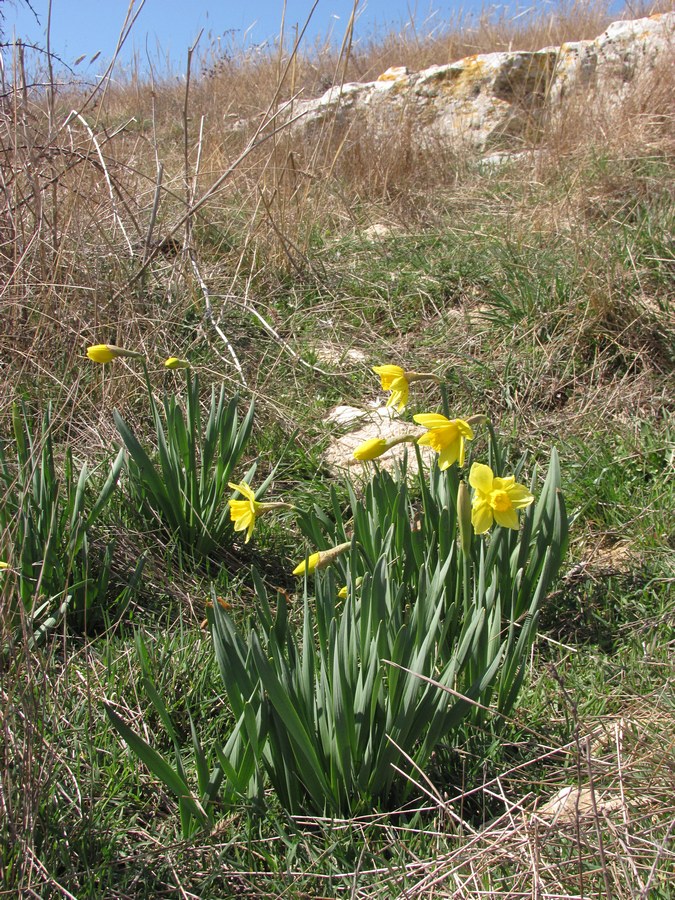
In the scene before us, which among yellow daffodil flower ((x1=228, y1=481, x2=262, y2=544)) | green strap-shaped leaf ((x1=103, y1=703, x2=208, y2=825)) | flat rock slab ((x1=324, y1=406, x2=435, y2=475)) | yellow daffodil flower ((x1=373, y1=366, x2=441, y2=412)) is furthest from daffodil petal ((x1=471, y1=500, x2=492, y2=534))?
flat rock slab ((x1=324, y1=406, x2=435, y2=475))

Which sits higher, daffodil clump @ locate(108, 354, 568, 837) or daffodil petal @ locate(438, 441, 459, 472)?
daffodil petal @ locate(438, 441, 459, 472)

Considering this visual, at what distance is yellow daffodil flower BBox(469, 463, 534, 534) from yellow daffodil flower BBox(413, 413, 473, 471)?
0.08 meters

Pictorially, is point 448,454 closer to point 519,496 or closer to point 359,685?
point 519,496

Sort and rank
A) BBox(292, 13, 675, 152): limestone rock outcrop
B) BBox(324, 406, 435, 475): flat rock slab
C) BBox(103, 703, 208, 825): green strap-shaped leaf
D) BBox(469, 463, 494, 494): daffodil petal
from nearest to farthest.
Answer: BBox(103, 703, 208, 825): green strap-shaped leaf → BBox(469, 463, 494, 494): daffodil petal → BBox(324, 406, 435, 475): flat rock slab → BBox(292, 13, 675, 152): limestone rock outcrop

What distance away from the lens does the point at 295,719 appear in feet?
4.22

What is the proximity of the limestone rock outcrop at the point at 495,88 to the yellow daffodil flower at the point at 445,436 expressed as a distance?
527 cm

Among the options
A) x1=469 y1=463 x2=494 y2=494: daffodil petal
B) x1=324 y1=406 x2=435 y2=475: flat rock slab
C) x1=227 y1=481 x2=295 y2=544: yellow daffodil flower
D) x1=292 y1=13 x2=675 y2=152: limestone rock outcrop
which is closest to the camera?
x1=469 y1=463 x2=494 y2=494: daffodil petal

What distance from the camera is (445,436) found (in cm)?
166

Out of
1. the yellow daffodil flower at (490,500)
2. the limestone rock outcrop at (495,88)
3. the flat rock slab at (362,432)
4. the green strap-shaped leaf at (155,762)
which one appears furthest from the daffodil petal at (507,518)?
the limestone rock outcrop at (495,88)

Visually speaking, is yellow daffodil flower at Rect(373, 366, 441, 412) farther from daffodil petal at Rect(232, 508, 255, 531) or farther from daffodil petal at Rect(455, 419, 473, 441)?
daffodil petal at Rect(232, 508, 255, 531)

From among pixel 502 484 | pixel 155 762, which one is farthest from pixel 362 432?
pixel 155 762

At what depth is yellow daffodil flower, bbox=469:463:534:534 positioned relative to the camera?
1573mm

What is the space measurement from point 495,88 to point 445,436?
6.82 meters

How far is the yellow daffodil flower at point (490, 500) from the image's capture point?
1.57m
